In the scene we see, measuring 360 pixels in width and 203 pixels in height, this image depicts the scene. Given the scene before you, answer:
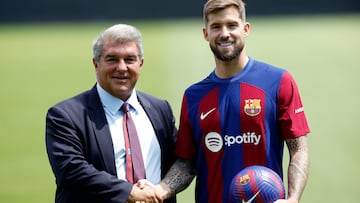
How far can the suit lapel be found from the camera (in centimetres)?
467

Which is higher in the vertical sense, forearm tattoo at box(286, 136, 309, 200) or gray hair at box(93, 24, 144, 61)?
gray hair at box(93, 24, 144, 61)

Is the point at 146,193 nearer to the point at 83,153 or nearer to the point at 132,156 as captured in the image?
the point at 132,156

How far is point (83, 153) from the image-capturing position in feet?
15.3

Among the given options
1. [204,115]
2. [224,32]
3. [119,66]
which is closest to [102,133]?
[119,66]

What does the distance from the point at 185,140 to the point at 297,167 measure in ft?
2.47

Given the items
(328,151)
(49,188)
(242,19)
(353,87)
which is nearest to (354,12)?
(353,87)

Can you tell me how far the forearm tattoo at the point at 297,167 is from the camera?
4520 mm

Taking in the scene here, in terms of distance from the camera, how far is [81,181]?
179 inches

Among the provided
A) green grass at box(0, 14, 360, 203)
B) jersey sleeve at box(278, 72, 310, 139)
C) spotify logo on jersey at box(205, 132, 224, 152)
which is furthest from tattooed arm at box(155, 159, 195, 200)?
green grass at box(0, 14, 360, 203)

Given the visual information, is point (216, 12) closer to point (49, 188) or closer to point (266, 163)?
point (266, 163)

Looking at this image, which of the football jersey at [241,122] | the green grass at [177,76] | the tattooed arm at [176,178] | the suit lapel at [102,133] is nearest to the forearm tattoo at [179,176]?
the tattooed arm at [176,178]

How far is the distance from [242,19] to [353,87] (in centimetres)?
620

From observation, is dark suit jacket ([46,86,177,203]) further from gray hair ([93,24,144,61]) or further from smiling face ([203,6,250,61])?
smiling face ([203,6,250,61])

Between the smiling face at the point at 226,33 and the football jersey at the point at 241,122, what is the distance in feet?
0.56
